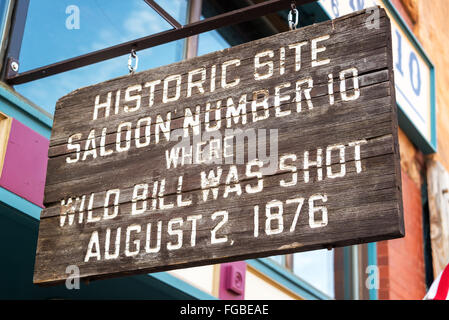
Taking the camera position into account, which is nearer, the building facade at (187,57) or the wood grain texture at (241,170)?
the wood grain texture at (241,170)

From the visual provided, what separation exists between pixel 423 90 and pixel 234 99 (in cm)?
706

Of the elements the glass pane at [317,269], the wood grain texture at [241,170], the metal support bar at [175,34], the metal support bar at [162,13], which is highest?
the metal support bar at [162,13]

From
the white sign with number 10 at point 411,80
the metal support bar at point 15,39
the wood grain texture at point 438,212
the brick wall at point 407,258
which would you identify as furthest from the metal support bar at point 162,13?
the wood grain texture at point 438,212

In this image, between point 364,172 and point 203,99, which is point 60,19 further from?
point 364,172

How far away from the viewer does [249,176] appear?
3361 millimetres

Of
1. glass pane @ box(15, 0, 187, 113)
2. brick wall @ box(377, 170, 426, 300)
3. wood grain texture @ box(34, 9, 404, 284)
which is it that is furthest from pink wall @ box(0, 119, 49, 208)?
brick wall @ box(377, 170, 426, 300)

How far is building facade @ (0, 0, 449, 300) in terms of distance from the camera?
4.88m

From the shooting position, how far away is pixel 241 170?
339 cm

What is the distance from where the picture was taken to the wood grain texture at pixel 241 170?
3.12 m

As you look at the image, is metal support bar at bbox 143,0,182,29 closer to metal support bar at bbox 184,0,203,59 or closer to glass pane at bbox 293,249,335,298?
metal support bar at bbox 184,0,203,59

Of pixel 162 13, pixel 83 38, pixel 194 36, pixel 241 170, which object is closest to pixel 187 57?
pixel 194 36

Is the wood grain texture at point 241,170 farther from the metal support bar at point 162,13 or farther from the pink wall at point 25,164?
the metal support bar at point 162,13

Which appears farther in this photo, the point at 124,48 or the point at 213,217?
the point at 124,48
